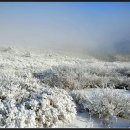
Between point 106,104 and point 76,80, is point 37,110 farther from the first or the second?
point 76,80

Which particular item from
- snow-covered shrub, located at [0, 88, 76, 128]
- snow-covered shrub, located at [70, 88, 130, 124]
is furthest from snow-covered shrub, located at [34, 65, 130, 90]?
snow-covered shrub, located at [0, 88, 76, 128]

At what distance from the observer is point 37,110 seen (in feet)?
21.8

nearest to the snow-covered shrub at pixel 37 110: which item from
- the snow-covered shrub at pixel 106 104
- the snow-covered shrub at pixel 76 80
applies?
the snow-covered shrub at pixel 106 104

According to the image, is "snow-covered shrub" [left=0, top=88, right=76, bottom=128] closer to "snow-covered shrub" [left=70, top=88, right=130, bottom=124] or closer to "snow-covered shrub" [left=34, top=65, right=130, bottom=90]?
"snow-covered shrub" [left=70, top=88, right=130, bottom=124]

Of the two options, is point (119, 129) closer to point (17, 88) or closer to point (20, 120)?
point (20, 120)

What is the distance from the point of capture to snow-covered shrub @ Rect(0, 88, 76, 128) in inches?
245

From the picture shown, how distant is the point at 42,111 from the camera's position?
6.61 m

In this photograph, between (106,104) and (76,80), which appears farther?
(76,80)

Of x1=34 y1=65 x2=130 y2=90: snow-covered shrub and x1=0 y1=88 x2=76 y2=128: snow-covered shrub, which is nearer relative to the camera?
x1=0 y1=88 x2=76 y2=128: snow-covered shrub

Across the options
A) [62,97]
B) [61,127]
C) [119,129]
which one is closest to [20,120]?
[61,127]

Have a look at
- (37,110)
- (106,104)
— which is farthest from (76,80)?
(37,110)

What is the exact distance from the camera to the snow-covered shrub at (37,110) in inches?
245

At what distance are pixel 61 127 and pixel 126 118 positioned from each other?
5.46 feet

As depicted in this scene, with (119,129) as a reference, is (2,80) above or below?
above
